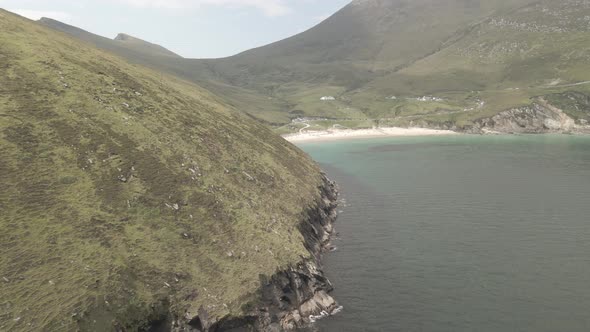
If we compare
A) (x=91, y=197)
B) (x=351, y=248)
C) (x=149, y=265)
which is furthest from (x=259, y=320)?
(x=351, y=248)

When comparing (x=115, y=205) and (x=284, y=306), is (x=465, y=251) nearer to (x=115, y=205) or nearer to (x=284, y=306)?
(x=284, y=306)

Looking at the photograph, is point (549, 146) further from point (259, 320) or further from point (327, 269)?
point (259, 320)

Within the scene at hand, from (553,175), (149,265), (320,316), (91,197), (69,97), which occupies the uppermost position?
(553,175)

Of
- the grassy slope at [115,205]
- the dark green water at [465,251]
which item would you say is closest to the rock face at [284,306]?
the grassy slope at [115,205]

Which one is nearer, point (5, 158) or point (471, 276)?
point (5, 158)

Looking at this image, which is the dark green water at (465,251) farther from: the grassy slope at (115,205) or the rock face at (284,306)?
the grassy slope at (115,205)

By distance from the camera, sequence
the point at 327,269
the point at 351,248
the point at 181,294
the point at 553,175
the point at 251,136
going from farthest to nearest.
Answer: the point at 553,175 < the point at 251,136 < the point at 351,248 < the point at 327,269 < the point at 181,294
